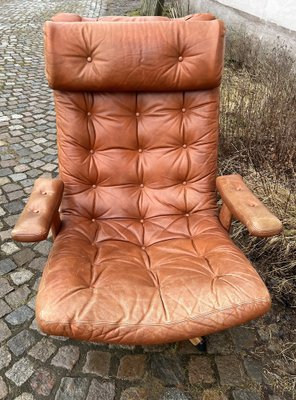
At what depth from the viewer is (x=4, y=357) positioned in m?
1.47

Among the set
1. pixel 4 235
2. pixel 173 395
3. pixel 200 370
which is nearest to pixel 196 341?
pixel 200 370

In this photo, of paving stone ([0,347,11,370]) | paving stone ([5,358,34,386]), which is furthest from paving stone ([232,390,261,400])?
paving stone ([0,347,11,370])

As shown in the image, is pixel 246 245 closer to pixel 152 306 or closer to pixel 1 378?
pixel 152 306

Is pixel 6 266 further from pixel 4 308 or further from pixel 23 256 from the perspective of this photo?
pixel 4 308

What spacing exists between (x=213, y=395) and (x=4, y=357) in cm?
89

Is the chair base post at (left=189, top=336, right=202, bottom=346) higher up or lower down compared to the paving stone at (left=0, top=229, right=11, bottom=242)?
higher up

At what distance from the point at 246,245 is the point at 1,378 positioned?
4.60 ft

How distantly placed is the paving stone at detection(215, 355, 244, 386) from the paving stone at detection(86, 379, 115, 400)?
1.50 ft

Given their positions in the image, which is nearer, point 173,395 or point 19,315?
point 173,395

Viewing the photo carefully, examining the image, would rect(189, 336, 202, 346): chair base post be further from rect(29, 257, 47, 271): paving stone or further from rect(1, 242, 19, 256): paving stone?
rect(1, 242, 19, 256): paving stone

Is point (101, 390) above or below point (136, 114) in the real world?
below

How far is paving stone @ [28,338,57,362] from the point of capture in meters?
1.49

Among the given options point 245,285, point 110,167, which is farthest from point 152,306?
point 110,167

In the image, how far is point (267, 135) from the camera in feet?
7.82
